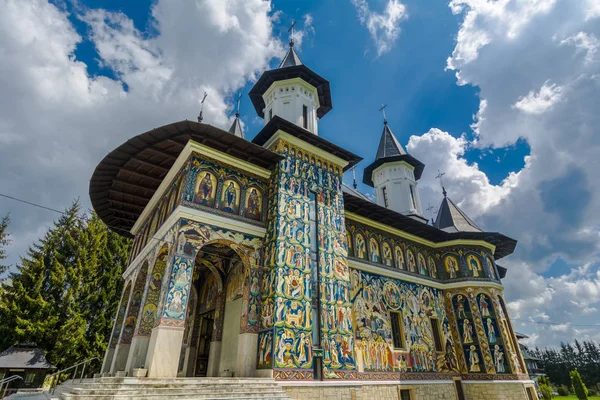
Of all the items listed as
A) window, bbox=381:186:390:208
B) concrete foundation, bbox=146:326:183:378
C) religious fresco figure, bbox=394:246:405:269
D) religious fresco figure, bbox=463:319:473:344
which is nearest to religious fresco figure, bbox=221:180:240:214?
concrete foundation, bbox=146:326:183:378

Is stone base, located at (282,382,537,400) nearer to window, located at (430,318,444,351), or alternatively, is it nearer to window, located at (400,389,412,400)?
window, located at (400,389,412,400)

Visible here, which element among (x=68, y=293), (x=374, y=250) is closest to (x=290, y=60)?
(x=374, y=250)

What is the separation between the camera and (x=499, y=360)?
14.9 metres

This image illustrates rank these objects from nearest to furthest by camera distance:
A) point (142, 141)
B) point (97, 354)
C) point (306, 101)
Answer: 1. point (142, 141)
2. point (306, 101)
3. point (97, 354)

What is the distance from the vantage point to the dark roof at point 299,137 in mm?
12453

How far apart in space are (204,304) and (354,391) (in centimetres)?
733

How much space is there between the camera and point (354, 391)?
10.2m

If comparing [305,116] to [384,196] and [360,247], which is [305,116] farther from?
[384,196]

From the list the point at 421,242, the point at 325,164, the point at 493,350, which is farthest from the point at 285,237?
the point at 493,350

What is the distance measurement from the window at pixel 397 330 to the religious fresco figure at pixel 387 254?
226 centimetres

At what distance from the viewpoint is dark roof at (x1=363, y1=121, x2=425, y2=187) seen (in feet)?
76.2

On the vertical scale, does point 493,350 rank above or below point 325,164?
below

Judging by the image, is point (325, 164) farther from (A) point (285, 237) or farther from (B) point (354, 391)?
(B) point (354, 391)

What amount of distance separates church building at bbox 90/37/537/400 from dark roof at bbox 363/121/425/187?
21.5 ft
